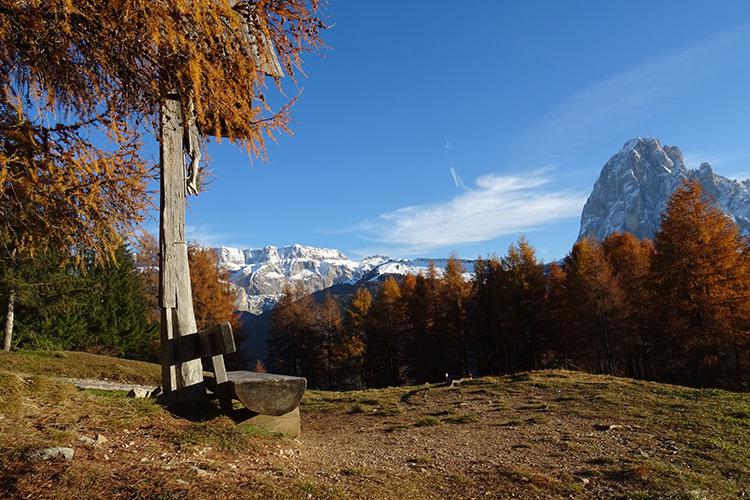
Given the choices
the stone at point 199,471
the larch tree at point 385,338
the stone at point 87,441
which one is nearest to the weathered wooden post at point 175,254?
the stone at point 87,441

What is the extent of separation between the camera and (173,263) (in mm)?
5500

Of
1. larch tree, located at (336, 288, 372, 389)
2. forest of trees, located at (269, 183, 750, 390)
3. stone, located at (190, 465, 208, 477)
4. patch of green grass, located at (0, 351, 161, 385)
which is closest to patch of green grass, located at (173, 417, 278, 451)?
stone, located at (190, 465, 208, 477)

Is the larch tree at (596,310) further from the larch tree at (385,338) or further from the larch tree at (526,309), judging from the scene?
the larch tree at (385,338)

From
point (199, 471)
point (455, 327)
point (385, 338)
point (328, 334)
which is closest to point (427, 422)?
point (199, 471)

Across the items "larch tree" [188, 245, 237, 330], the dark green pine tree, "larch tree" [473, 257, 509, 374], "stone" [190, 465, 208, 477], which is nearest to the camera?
"stone" [190, 465, 208, 477]

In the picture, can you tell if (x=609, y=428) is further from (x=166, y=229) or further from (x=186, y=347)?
(x=166, y=229)

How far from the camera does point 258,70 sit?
5.70 m

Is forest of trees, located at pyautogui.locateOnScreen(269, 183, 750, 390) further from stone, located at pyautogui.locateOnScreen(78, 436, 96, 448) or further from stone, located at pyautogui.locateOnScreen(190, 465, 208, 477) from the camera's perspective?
stone, located at pyautogui.locateOnScreen(78, 436, 96, 448)

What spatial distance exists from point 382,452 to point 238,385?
255 centimetres

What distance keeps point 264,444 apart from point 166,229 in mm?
2801

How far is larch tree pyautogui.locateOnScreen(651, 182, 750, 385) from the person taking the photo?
23078 mm

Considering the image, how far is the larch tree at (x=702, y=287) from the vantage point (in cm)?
2308

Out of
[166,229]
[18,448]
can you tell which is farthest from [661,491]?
[166,229]

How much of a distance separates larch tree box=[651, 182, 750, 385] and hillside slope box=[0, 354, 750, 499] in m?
15.6
